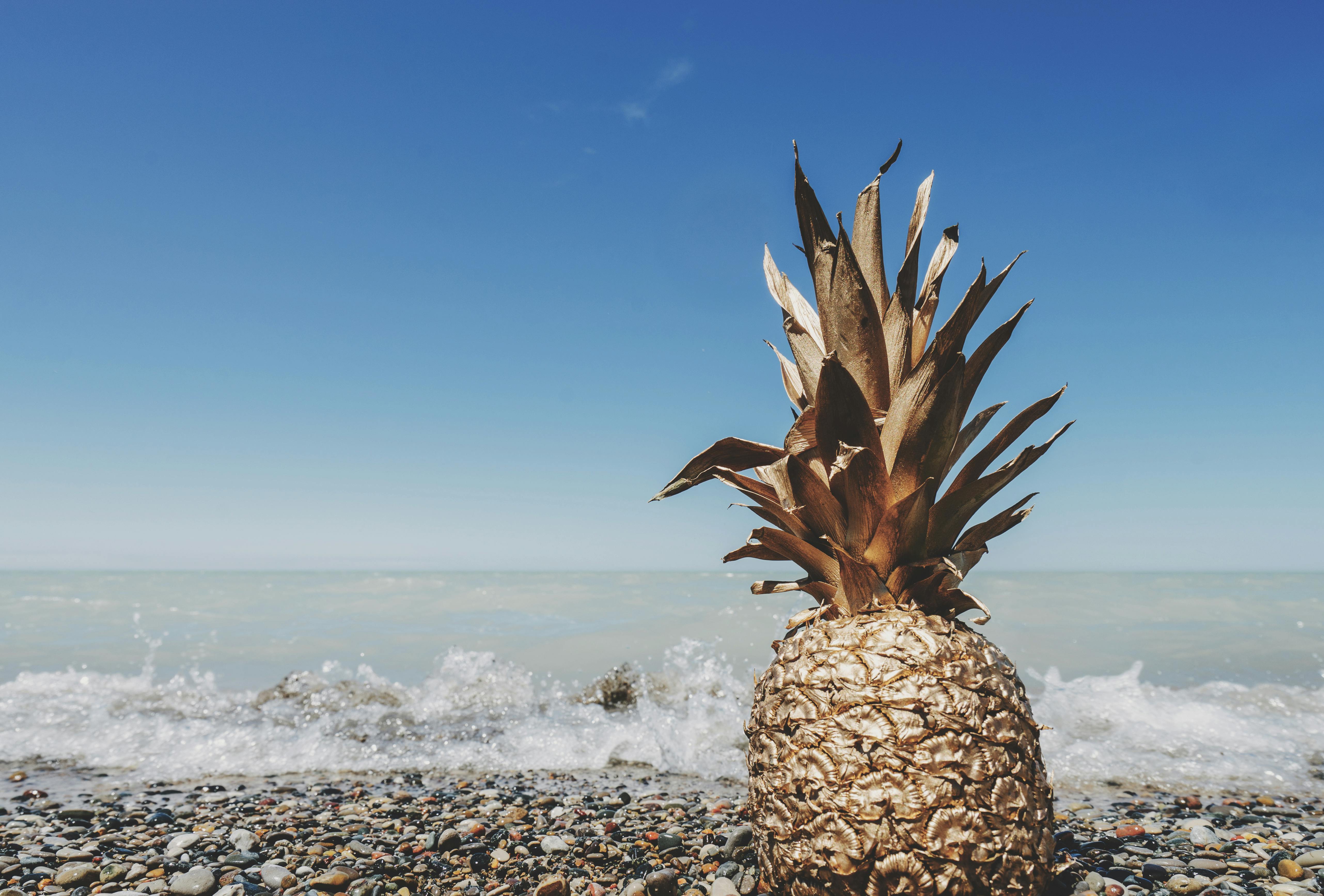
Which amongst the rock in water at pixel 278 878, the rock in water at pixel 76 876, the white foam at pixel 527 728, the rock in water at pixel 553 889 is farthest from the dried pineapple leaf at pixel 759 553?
the white foam at pixel 527 728

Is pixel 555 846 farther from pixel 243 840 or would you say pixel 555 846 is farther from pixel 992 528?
pixel 992 528

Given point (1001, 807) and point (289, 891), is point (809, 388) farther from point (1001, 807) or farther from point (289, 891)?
point (289, 891)

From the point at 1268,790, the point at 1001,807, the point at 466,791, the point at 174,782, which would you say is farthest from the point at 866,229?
the point at 174,782

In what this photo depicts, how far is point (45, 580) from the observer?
4306 cm

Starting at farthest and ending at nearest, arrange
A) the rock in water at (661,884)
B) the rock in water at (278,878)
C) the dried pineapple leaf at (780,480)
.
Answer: the rock in water at (278,878) < the rock in water at (661,884) < the dried pineapple leaf at (780,480)

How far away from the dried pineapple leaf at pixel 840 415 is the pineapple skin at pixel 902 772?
81 cm

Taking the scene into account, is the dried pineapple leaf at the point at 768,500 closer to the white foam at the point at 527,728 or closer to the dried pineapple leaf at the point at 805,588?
the dried pineapple leaf at the point at 805,588

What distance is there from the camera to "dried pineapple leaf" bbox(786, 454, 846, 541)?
3.01 m

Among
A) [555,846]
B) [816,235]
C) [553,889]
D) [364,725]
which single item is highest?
[816,235]

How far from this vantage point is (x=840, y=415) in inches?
117

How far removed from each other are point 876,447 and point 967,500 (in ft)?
1.77

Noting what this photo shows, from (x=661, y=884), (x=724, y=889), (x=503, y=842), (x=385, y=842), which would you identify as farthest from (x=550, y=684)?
(x=724, y=889)

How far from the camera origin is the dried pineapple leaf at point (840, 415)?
9.34ft

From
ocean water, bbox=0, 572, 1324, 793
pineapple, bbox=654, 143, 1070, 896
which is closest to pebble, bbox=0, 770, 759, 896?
pineapple, bbox=654, 143, 1070, 896
